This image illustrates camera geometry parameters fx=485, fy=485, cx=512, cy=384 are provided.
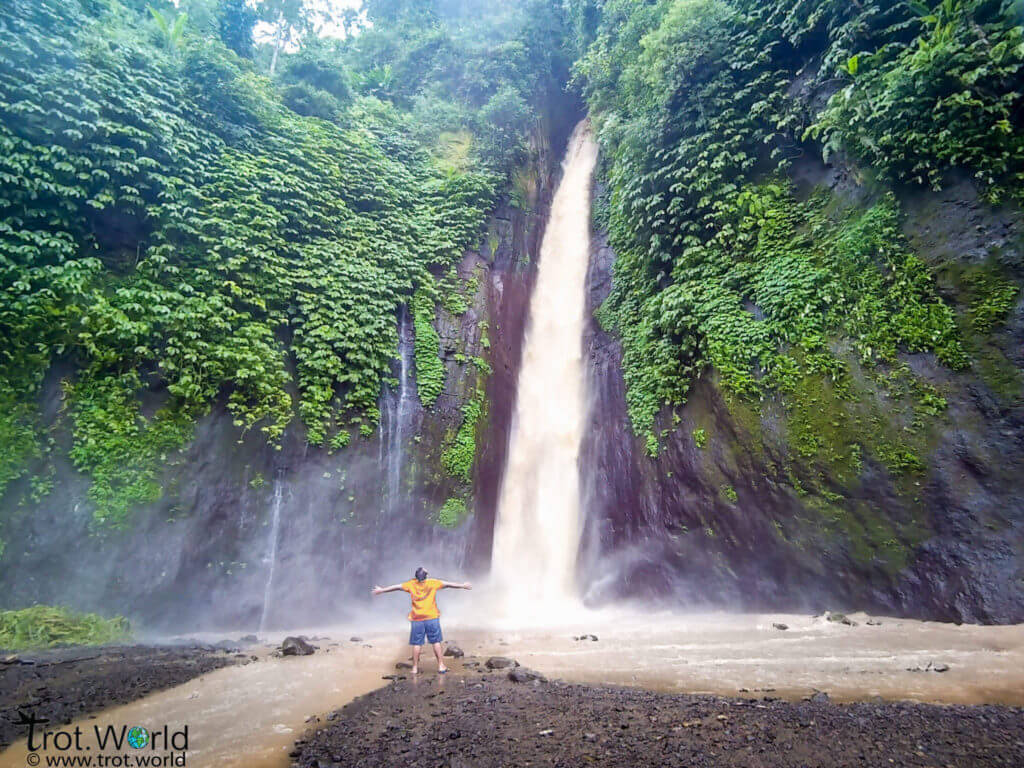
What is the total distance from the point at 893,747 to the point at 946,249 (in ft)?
23.0

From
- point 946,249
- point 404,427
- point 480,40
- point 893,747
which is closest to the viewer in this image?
point 893,747

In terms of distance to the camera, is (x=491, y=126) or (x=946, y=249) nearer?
(x=946, y=249)

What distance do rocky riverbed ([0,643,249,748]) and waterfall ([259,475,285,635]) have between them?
203cm

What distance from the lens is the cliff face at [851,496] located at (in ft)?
19.9

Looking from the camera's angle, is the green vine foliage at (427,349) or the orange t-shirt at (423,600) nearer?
the orange t-shirt at (423,600)

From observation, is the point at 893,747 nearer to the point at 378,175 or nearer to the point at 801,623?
the point at 801,623

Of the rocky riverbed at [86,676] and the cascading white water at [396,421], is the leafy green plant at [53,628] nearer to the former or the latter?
the rocky riverbed at [86,676]

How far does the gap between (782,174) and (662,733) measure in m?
9.88

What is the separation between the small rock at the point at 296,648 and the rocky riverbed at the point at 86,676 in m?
0.47

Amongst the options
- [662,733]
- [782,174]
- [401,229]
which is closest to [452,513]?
[401,229]

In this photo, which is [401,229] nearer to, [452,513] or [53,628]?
[452,513]

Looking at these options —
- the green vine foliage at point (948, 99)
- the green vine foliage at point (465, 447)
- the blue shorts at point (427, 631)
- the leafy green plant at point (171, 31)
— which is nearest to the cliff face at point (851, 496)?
the green vine foliage at point (948, 99)

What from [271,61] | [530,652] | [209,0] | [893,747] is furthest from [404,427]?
[271,61]

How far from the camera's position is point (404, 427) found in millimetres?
10656
